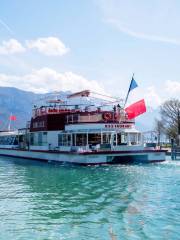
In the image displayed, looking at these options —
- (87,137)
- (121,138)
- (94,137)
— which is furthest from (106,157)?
(121,138)

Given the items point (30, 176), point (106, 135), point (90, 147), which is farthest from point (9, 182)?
point (106, 135)

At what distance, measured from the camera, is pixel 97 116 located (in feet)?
125

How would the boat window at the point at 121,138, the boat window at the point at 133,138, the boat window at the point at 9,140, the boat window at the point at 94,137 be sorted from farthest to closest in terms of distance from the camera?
the boat window at the point at 9,140
the boat window at the point at 121,138
the boat window at the point at 133,138
the boat window at the point at 94,137

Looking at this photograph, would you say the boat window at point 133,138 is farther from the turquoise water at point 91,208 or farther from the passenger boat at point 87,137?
the turquoise water at point 91,208

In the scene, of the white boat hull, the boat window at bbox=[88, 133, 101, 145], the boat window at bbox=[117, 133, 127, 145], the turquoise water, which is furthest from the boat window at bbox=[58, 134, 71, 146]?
the turquoise water

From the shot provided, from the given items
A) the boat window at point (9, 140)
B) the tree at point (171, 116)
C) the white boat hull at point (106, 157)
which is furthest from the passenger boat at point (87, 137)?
the tree at point (171, 116)

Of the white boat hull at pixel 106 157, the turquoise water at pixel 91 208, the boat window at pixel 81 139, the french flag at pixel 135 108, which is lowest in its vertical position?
the turquoise water at pixel 91 208

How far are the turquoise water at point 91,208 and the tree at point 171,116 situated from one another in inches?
1783

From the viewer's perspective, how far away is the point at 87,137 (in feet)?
119

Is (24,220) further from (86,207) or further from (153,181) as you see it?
(153,181)

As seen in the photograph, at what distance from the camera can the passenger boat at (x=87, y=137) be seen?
34.4 m

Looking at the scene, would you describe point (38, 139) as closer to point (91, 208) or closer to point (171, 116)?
point (91, 208)

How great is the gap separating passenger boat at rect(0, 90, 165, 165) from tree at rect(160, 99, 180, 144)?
27.7 meters

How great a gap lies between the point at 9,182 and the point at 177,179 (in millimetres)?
10286
